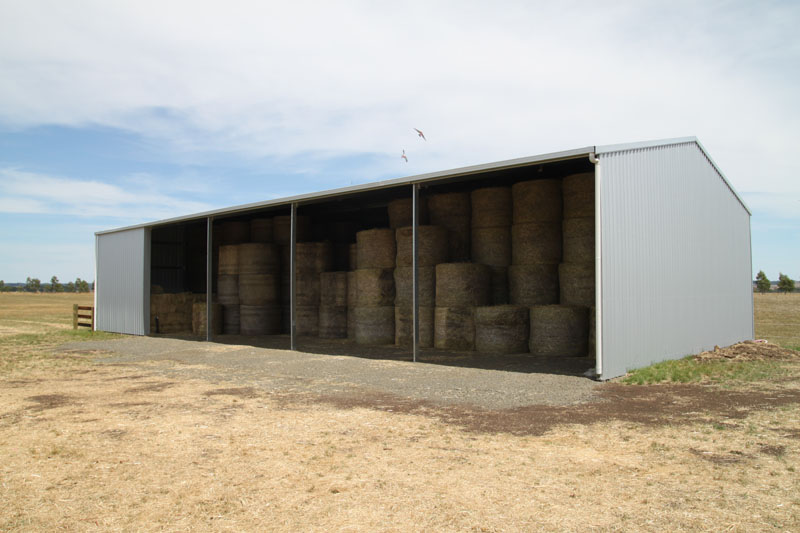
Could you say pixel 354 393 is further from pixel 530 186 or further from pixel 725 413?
pixel 530 186

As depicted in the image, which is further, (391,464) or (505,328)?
(505,328)

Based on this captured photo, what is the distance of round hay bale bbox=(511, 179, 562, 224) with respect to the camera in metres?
13.3

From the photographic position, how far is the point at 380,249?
15508 mm

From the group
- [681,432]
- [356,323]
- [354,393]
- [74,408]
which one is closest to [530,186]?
[356,323]

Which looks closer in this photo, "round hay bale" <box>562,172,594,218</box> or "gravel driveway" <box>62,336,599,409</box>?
"gravel driveway" <box>62,336,599,409</box>

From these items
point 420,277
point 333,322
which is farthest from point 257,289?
point 420,277

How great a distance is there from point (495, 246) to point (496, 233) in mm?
306

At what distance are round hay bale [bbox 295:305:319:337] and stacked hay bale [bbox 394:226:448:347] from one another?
4.38 meters

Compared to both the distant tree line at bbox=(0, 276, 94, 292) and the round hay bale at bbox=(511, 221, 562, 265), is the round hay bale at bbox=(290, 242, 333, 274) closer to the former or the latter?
the round hay bale at bbox=(511, 221, 562, 265)

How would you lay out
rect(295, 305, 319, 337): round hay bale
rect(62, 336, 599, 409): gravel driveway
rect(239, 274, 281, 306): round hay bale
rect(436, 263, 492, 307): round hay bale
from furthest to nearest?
rect(239, 274, 281, 306): round hay bale < rect(295, 305, 319, 337): round hay bale < rect(436, 263, 492, 307): round hay bale < rect(62, 336, 599, 409): gravel driveway

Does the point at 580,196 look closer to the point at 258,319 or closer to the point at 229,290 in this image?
the point at 258,319

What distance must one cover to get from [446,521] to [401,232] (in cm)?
1103

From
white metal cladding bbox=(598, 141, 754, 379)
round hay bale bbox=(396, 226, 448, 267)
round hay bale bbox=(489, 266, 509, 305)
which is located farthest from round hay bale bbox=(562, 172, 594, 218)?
round hay bale bbox=(396, 226, 448, 267)

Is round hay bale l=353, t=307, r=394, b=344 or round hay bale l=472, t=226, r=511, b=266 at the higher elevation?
round hay bale l=472, t=226, r=511, b=266
